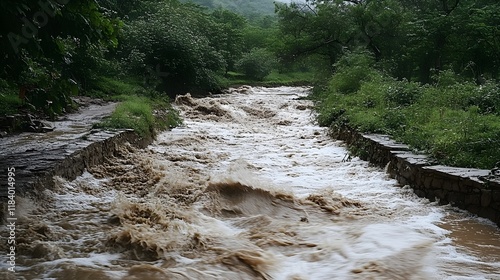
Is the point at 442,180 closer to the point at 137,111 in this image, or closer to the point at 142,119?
the point at 142,119

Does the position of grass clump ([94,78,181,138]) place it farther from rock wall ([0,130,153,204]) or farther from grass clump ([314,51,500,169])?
grass clump ([314,51,500,169])

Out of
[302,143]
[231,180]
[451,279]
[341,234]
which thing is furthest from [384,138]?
[451,279]

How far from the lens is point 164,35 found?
18922 mm

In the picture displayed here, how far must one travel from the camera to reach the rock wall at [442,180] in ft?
17.9

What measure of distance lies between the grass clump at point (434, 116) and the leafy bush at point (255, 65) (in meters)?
17.5

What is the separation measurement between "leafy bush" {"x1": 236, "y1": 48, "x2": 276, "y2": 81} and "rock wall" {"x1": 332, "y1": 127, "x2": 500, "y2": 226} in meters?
25.0

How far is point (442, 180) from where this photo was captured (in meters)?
6.17

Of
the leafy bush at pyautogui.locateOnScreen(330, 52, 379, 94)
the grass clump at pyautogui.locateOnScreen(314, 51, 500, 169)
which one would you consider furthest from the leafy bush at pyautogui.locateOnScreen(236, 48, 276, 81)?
the grass clump at pyautogui.locateOnScreen(314, 51, 500, 169)

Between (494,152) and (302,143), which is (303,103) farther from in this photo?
(494,152)

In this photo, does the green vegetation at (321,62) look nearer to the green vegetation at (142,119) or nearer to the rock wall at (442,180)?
the green vegetation at (142,119)

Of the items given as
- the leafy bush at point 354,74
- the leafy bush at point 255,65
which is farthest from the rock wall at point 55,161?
the leafy bush at point 255,65

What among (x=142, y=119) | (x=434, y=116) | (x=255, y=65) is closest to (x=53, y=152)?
(x=142, y=119)

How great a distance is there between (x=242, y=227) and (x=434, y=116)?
5497 mm

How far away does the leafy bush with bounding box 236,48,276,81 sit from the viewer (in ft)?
108
